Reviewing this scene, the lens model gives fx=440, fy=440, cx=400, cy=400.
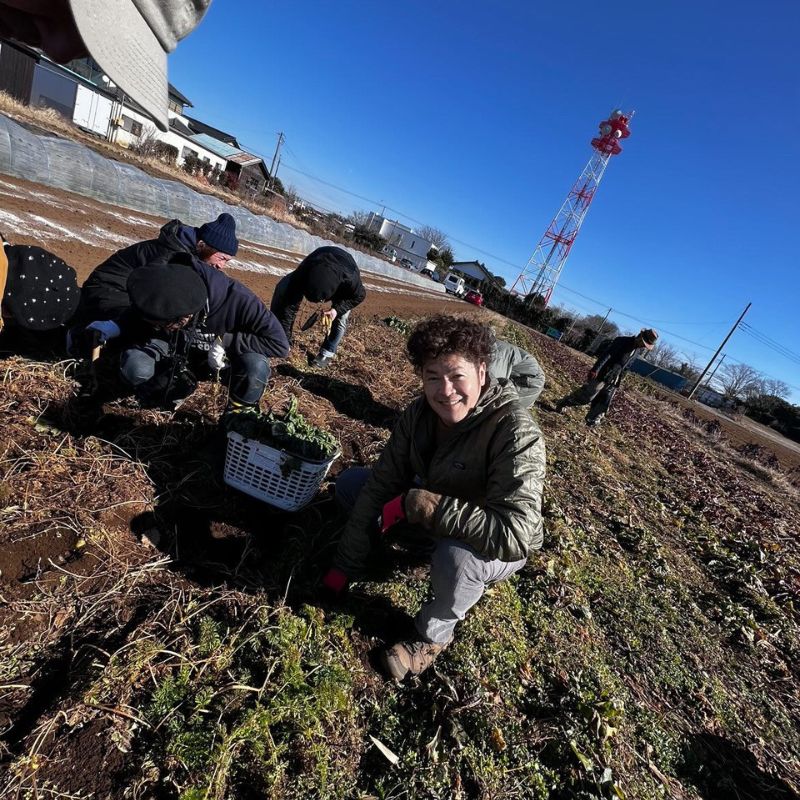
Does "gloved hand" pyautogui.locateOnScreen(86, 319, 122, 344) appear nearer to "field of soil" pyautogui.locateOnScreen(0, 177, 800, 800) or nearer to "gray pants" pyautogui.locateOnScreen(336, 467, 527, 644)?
"field of soil" pyautogui.locateOnScreen(0, 177, 800, 800)

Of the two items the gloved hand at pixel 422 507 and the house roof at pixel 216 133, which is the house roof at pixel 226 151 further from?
the gloved hand at pixel 422 507

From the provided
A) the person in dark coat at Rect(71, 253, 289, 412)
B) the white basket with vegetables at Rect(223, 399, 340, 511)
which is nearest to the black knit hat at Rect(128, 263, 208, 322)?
the person in dark coat at Rect(71, 253, 289, 412)

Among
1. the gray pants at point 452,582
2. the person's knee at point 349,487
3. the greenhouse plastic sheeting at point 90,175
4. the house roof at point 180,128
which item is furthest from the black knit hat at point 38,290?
the house roof at point 180,128

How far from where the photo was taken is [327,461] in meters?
2.35

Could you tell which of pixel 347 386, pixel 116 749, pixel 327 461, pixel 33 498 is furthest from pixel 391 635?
pixel 347 386

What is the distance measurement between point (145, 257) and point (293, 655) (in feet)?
8.60

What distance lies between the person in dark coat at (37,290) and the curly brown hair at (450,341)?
2.22 m

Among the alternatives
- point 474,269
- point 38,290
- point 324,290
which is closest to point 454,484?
point 38,290

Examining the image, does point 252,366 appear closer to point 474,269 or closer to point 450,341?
point 450,341

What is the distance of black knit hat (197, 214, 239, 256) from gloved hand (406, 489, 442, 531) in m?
2.14

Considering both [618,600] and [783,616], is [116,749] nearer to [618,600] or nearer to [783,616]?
[618,600]

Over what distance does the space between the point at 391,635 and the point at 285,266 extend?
1062cm

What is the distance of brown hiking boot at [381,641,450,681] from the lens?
193 centimetres

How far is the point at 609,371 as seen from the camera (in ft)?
23.2
